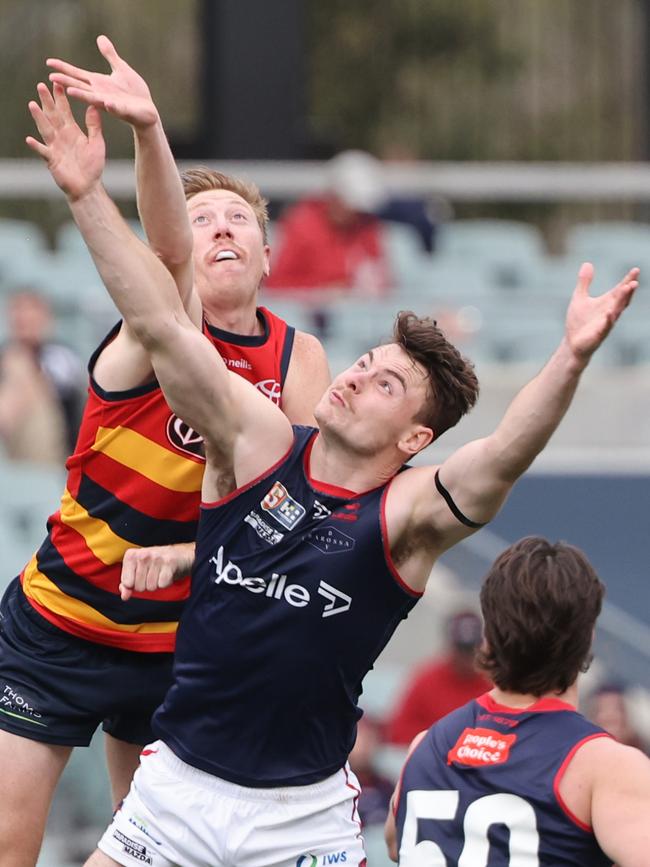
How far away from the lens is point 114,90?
382 centimetres

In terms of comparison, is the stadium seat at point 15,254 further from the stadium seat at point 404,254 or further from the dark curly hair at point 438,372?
the dark curly hair at point 438,372

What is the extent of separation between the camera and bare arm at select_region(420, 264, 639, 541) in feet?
11.7

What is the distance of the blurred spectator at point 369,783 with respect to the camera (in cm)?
711

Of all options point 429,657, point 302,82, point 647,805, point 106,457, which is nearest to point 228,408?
point 106,457

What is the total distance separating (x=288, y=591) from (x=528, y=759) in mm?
641

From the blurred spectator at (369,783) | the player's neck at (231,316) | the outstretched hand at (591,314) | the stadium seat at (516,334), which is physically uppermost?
the outstretched hand at (591,314)

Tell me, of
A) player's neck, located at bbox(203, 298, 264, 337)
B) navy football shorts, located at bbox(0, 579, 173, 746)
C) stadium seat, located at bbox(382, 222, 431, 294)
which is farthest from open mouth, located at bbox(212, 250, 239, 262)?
stadium seat, located at bbox(382, 222, 431, 294)

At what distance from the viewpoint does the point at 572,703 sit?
3.70 metres

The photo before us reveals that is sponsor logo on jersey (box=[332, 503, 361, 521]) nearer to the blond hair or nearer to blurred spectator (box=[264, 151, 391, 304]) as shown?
the blond hair

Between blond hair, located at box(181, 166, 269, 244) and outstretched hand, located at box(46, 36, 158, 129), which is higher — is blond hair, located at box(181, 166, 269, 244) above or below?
below

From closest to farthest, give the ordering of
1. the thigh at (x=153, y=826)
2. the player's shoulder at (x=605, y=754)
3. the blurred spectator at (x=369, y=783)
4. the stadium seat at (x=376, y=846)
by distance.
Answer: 1. the player's shoulder at (x=605, y=754)
2. the thigh at (x=153, y=826)
3. the stadium seat at (x=376, y=846)
4. the blurred spectator at (x=369, y=783)

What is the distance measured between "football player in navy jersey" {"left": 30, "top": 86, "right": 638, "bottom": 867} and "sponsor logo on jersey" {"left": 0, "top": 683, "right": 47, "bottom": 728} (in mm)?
391

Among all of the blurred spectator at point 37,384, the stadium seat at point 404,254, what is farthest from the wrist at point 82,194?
the stadium seat at point 404,254

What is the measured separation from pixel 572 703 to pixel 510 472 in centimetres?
50
